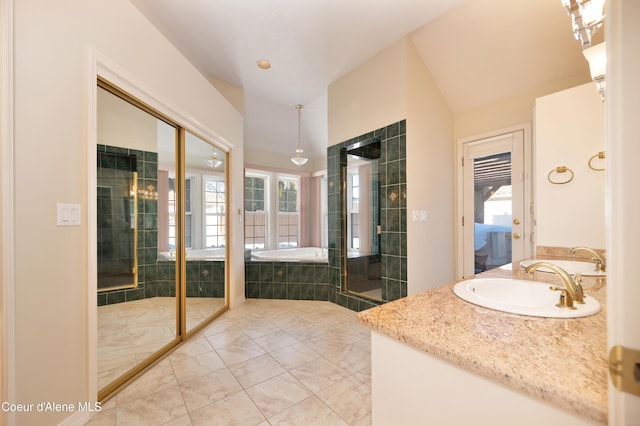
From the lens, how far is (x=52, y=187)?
4.21 ft

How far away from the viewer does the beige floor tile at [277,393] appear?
1.56 meters

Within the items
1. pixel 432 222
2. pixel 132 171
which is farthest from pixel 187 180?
pixel 432 222

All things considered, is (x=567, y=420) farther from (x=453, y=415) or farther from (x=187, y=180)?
(x=187, y=180)

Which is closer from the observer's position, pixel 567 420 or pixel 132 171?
pixel 567 420

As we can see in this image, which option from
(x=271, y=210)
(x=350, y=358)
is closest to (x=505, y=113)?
(x=350, y=358)

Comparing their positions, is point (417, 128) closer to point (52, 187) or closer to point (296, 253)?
point (52, 187)

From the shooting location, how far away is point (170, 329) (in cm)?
232

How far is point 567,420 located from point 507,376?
4.0 inches

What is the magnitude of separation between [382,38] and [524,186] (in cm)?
211

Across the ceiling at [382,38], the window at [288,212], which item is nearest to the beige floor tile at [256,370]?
the ceiling at [382,38]

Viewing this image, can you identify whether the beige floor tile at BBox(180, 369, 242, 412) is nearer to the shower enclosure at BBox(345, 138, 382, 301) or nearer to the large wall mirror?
the large wall mirror

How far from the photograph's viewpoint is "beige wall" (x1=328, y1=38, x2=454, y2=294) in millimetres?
2688

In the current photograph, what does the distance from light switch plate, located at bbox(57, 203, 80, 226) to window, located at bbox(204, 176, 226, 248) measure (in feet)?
5.03

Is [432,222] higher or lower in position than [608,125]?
lower
